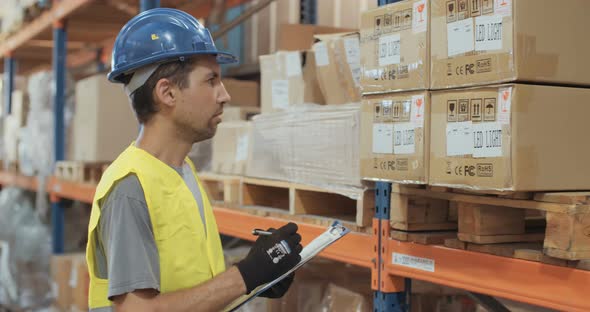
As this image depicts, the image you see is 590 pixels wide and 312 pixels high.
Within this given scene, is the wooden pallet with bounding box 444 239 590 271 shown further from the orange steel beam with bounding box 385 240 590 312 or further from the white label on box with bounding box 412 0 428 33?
the white label on box with bounding box 412 0 428 33

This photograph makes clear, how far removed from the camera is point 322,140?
325cm

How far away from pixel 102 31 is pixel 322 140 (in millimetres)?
4656

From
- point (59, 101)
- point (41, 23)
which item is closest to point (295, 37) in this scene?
point (59, 101)

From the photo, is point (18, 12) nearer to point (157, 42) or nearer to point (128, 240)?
point (157, 42)

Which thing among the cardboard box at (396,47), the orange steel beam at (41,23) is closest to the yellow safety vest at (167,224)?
the cardboard box at (396,47)

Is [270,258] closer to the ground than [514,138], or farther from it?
closer to the ground

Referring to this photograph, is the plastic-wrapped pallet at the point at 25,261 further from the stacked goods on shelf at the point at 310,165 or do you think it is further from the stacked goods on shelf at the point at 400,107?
the stacked goods on shelf at the point at 400,107

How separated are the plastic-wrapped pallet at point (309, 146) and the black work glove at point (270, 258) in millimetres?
994

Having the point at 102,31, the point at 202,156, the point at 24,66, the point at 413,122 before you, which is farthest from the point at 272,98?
the point at 24,66

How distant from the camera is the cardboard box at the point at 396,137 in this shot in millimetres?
2445

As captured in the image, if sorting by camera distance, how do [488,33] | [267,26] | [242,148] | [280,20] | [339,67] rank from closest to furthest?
[488,33] < [339,67] < [242,148] < [280,20] < [267,26]

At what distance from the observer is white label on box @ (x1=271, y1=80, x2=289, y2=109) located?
12.5 feet

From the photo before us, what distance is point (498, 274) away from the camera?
7.70ft

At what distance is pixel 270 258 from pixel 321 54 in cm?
171
